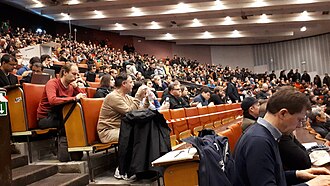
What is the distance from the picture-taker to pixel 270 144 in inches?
56.5

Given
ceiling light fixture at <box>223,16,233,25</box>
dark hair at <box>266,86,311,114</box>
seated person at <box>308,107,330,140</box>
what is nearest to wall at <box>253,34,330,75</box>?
ceiling light fixture at <box>223,16,233,25</box>

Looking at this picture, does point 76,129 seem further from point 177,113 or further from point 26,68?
point 26,68

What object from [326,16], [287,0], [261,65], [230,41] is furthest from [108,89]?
[261,65]

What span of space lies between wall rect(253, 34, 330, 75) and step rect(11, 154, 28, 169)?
738 inches

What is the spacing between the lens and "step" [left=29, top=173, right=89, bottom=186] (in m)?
2.88

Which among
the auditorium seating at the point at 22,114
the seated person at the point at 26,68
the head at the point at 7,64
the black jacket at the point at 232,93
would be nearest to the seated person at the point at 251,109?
the auditorium seating at the point at 22,114

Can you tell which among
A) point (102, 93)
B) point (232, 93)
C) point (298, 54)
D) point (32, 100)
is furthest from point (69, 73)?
point (298, 54)

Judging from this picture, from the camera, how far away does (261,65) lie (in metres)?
22.2

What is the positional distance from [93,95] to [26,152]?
132 cm

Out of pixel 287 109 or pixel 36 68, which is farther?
pixel 36 68

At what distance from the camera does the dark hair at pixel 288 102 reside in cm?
146

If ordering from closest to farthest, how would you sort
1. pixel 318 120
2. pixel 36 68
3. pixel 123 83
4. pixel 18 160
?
1. pixel 18 160
2. pixel 123 83
3. pixel 36 68
4. pixel 318 120

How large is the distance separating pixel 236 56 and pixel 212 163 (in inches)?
836

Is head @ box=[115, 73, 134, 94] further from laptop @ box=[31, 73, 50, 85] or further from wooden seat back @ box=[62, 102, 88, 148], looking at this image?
laptop @ box=[31, 73, 50, 85]
